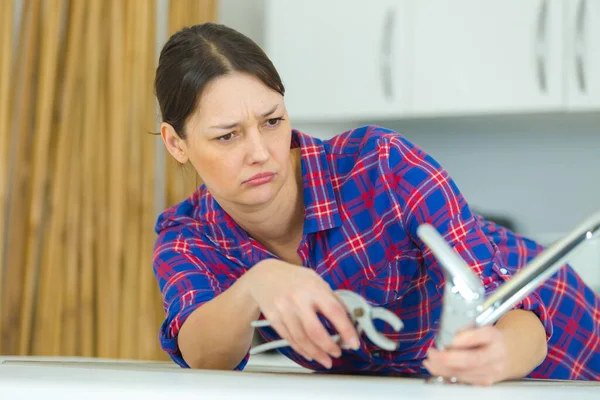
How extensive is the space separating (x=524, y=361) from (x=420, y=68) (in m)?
1.72

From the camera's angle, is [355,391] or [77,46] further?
[77,46]

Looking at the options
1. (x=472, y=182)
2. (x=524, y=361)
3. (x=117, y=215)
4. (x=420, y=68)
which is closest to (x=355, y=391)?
(x=524, y=361)

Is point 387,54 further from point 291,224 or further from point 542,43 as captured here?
point 291,224

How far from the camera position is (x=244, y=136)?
4.39ft

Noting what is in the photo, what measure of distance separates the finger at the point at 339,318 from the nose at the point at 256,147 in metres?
0.39

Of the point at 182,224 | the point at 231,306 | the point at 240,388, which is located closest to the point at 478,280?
the point at 240,388

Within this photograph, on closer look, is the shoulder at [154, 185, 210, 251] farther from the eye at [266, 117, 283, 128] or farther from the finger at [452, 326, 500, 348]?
the finger at [452, 326, 500, 348]

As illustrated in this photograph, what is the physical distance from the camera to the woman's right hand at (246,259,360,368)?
3.19ft

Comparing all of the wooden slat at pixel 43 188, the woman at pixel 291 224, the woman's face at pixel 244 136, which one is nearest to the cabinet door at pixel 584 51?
the woman at pixel 291 224

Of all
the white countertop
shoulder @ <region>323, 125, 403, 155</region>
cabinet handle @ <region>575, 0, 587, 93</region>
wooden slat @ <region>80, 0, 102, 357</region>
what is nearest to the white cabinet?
cabinet handle @ <region>575, 0, 587, 93</region>

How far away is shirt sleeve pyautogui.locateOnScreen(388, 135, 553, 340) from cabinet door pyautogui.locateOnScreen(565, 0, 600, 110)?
1.27 meters

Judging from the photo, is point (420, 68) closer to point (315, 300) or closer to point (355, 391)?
point (315, 300)

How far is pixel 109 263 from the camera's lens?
2490 mm

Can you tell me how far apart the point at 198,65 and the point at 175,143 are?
0.19 metres
